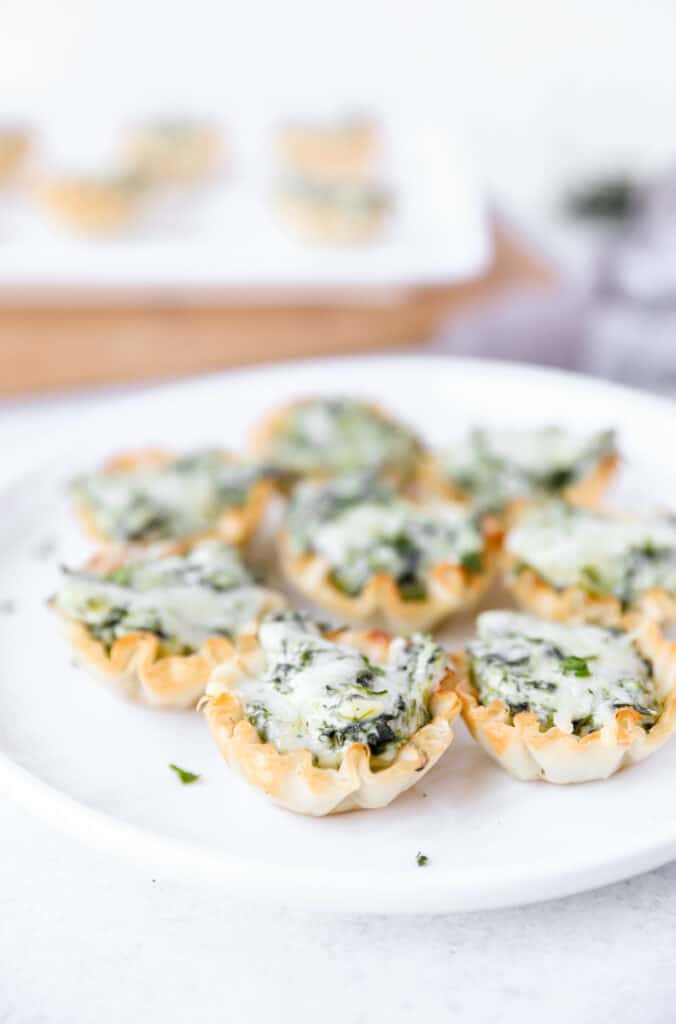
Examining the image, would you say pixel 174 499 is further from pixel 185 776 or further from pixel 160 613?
pixel 185 776

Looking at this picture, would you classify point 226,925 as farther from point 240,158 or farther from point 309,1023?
point 240,158

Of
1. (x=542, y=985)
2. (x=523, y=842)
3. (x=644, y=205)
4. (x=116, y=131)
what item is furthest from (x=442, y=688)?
(x=116, y=131)

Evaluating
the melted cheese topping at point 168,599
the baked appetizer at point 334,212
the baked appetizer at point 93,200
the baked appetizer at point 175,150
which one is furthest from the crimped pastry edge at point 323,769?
the baked appetizer at point 175,150

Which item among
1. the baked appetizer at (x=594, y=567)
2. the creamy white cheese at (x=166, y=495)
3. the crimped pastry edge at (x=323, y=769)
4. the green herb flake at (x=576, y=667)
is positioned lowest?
the creamy white cheese at (x=166, y=495)

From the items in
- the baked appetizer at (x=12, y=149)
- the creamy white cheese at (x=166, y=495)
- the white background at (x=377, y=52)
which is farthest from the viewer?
the white background at (x=377, y=52)

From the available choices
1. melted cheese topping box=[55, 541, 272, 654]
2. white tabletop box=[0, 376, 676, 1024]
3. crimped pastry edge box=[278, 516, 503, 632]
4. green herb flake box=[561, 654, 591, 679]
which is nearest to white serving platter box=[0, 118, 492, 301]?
crimped pastry edge box=[278, 516, 503, 632]

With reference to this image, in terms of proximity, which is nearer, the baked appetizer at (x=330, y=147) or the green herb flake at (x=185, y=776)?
the green herb flake at (x=185, y=776)

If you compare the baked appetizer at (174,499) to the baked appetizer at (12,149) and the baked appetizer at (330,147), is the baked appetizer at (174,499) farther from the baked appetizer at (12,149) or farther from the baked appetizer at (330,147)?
the baked appetizer at (330,147)

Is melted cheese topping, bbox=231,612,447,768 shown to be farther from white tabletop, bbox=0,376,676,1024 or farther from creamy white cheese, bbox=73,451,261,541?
creamy white cheese, bbox=73,451,261,541
